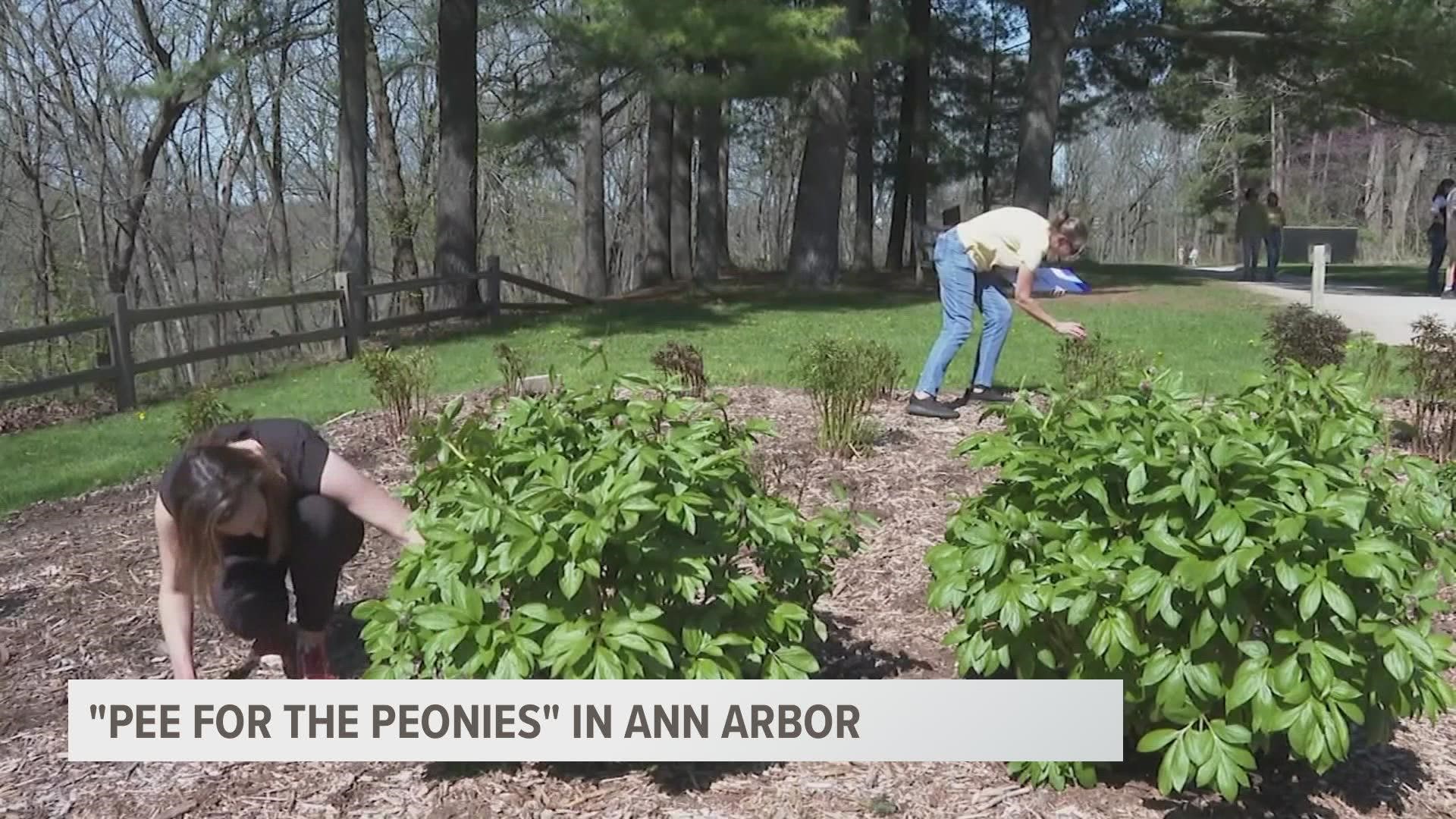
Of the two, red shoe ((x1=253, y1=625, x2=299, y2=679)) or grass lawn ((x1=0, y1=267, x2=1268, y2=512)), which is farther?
grass lawn ((x1=0, y1=267, x2=1268, y2=512))

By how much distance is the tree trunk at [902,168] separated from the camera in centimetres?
2138

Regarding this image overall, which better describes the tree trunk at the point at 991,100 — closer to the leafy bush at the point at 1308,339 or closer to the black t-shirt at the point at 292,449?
the leafy bush at the point at 1308,339

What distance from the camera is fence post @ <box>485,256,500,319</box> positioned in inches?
591

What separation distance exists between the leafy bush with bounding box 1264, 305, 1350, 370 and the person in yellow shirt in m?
1.43

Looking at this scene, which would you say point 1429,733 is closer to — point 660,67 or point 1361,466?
point 1361,466

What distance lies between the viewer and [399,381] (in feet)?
19.9

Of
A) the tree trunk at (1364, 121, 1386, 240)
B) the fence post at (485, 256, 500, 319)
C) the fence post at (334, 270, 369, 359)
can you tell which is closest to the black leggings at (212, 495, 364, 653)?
the fence post at (334, 270, 369, 359)

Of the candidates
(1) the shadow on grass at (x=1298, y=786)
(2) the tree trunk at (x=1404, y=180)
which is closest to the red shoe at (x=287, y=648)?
(1) the shadow on grass at (x=1298, y=786)

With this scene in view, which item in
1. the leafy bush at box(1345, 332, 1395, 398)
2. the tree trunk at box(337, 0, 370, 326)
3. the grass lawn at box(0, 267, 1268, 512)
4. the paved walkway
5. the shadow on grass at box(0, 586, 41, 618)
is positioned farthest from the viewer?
the tree trunk at box(337, 0, 370, 326)

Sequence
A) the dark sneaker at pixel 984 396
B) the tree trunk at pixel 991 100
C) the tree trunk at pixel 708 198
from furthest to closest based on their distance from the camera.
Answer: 1. the tree trunk at pixel 991 100
2. the tree trunk at pixel 708 198
3. the dark sneaker at pixel 984 396

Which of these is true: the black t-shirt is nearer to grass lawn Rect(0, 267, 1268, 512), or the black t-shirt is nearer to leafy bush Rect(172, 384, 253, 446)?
grass lawn Rect(0, 267, 1268, 512)

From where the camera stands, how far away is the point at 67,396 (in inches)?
444

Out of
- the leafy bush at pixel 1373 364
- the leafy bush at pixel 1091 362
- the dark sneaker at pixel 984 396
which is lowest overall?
the dark sneaker at pixel 984 396

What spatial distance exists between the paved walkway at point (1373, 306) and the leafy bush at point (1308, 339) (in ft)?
9.35
